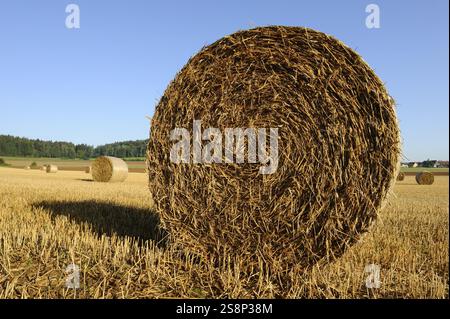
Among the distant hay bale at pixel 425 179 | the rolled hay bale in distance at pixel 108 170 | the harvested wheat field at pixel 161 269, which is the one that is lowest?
the distant hay bale at pixel 425 179

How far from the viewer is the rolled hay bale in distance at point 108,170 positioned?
18.6m

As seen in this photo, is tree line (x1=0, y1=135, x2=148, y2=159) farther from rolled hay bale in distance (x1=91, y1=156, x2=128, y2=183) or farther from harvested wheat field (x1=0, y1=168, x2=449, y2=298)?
harvested wheat field (x1=0, y1=168, x2=449, y2=298)

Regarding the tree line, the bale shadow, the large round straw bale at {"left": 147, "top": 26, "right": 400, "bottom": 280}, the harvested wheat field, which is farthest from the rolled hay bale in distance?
the tree line

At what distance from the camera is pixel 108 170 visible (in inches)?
734

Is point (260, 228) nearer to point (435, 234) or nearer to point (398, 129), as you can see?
point (398, 129)

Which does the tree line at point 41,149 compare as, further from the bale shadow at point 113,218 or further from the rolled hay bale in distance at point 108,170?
the bale shadow at point 113,218

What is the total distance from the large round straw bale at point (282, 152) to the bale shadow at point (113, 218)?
904 millimetres

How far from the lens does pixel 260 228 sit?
4336 millimetres

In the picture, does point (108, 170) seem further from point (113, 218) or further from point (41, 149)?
point (41, 149)

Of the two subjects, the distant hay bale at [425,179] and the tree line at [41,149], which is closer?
the distant hay bale at [425,179]

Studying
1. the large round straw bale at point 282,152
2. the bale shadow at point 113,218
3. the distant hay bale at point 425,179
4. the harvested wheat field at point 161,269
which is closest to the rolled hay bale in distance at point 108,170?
the bale shadow at point 113,218

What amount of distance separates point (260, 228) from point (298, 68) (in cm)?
167

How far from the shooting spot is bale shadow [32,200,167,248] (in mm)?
5719

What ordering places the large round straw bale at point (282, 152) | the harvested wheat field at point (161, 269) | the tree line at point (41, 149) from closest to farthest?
the harvested wheat field at point (161, 269)
the large round straw bale at point (282, 152)
the tree line at point (41, 149)
